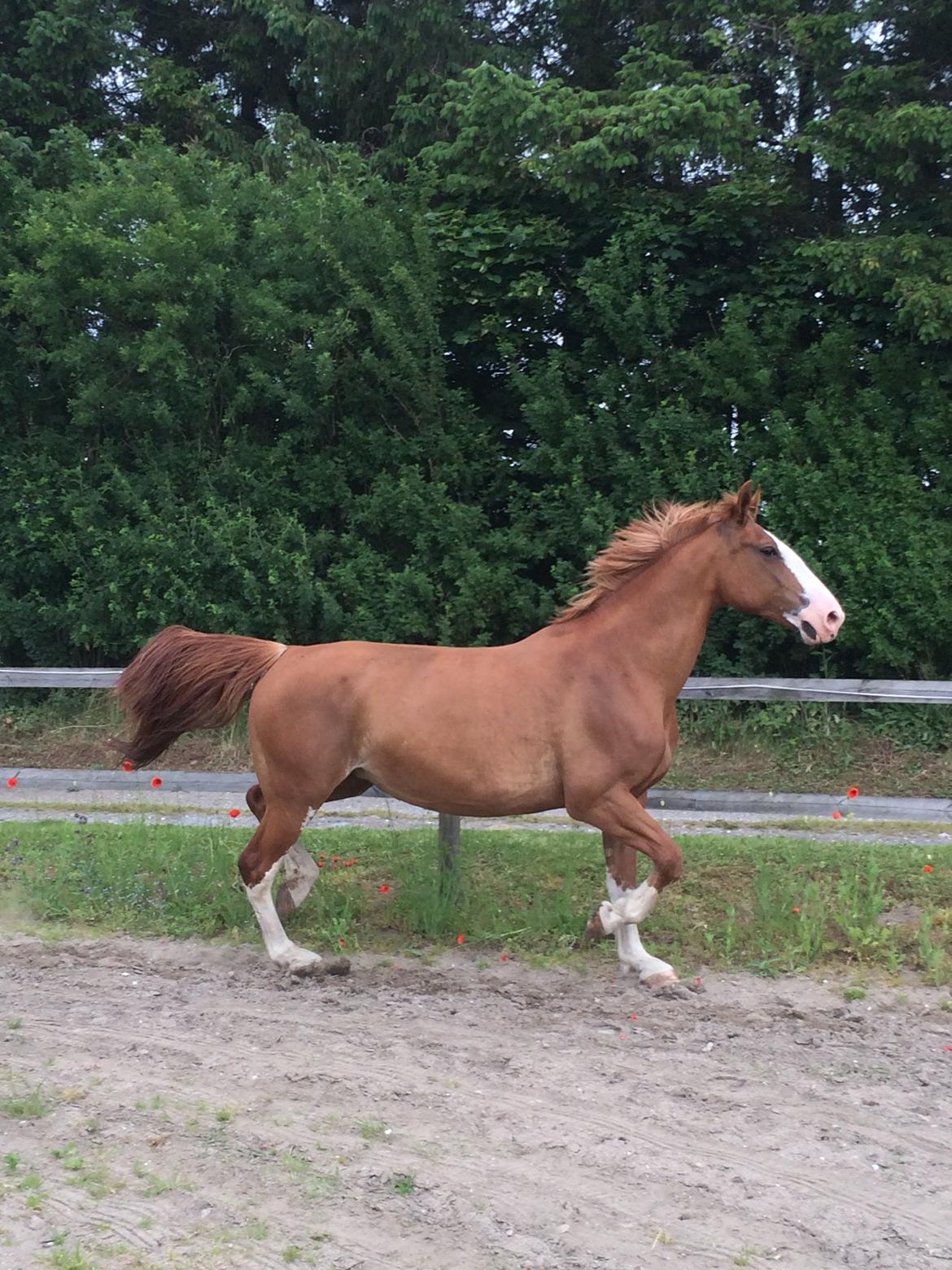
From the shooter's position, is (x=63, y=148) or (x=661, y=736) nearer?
(x=661, y=736)

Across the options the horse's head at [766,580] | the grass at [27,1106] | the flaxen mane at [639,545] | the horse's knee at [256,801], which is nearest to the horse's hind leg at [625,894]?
the flaxen mane at [639,545]

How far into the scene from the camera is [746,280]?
11.9 metres

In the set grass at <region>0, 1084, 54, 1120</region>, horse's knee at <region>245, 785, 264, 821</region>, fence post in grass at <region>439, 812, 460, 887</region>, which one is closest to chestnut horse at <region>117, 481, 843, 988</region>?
horse's knee at <region>245, 785, 264, 821</region>

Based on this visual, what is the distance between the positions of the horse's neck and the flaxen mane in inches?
A: 3.1

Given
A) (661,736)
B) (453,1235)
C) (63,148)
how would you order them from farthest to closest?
(63,148) < (661,736) < (453,1235)

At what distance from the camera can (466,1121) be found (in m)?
4.08

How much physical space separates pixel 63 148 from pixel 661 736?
1128 cm

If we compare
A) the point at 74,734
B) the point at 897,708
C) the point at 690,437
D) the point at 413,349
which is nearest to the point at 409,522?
the point at 413,349

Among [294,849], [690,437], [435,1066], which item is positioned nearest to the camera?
[435,1066]

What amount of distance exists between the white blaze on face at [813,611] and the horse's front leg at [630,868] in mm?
1112

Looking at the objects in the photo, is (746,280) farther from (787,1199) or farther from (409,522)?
(787,1199)

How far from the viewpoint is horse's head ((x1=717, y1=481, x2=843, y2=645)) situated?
5305 millimetres

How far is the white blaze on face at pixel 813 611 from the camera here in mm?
5281

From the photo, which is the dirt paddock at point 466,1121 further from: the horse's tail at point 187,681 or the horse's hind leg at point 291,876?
the horse's tail at point 187,681
